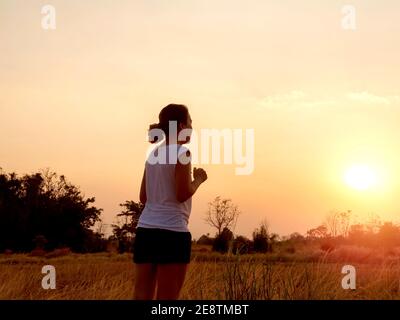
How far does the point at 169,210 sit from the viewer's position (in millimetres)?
4465

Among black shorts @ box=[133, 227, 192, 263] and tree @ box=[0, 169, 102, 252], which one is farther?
tree @ box=[0, 169, 102, 252]

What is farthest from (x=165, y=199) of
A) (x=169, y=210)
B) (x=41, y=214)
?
(x=41, y=214)

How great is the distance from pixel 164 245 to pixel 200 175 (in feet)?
1.78

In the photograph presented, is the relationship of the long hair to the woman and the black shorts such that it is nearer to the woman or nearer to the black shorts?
the woman

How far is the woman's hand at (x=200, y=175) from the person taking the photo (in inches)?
178

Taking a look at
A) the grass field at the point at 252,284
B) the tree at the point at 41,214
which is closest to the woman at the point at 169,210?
the grass field at the point at 252,284

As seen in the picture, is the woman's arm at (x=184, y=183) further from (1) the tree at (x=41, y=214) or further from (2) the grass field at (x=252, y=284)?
(1) the tree at (x=41, y=214)

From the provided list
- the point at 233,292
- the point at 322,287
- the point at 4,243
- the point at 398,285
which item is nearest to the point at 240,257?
the point at 233,292

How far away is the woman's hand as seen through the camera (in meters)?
4.53

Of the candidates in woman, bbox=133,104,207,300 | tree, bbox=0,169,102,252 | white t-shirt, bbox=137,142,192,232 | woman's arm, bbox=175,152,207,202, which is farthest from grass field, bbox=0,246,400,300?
tree, bbox=0,169,102,252

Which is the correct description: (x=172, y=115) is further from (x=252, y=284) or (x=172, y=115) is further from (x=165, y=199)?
(x=252, y=284)
